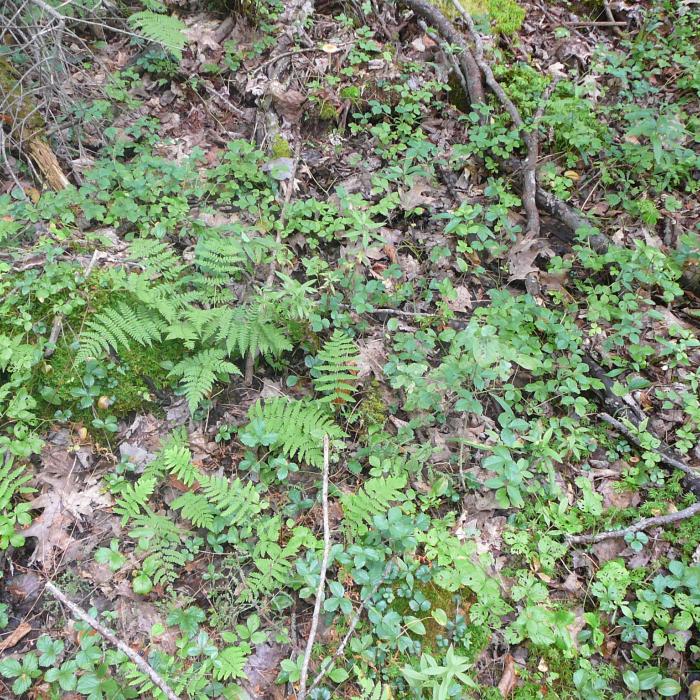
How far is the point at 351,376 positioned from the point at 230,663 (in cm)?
178

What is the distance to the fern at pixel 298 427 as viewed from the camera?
328cm

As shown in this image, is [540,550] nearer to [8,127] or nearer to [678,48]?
[8,127]

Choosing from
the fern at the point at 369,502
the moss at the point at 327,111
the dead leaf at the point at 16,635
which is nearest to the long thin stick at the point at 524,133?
the moss at the point at 327,111

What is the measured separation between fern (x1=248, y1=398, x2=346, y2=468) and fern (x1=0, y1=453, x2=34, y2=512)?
1379 millimetres

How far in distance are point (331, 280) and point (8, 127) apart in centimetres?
308

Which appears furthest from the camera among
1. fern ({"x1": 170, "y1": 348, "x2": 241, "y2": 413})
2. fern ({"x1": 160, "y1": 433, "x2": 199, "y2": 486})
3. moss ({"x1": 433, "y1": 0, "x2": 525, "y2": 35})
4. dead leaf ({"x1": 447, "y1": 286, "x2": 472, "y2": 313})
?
moss ({"x1": 433, "y1": 0, "x2": 525, "y2": 35})

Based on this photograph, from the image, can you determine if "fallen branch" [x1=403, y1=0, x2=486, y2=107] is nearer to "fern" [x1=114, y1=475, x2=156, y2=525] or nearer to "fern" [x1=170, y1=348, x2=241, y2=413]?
"fern" [x1=170, y1=348, x2=241, y2=413]

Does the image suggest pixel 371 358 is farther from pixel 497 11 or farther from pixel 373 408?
pixel 497 11

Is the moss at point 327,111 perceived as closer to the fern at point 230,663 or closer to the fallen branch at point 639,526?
the fallen branch at point 639,526

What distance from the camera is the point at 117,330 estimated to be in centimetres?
339

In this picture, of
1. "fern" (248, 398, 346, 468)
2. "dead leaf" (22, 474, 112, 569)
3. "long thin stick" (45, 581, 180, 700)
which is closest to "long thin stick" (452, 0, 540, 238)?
"fern" (248, 398, 346, 468)

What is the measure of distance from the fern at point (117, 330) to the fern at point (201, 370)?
0.87 ft

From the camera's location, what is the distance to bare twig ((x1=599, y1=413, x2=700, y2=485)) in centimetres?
341

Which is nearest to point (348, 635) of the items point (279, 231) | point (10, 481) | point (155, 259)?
point (10, 481)
